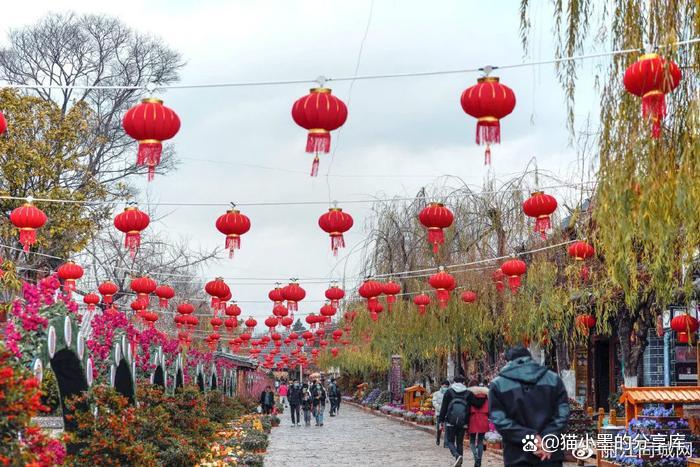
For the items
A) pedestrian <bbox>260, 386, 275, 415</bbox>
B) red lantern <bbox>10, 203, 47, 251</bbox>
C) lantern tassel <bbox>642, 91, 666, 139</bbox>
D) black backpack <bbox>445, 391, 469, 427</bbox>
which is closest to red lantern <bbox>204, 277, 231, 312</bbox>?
red lantern <bbox>10, 203, 47, 251</bbox>

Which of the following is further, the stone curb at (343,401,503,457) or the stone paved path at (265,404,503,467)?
the stone curb at (343,401,503,457)

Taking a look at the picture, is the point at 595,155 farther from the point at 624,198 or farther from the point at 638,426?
the point at 638,426

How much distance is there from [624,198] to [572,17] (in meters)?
1.98

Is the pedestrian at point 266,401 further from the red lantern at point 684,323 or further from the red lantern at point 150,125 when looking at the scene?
the red lantern at point 150,125

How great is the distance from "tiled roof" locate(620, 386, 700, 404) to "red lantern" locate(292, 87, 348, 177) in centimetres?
688

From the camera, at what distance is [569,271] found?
18219 millimetres

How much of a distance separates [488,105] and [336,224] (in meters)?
5.60

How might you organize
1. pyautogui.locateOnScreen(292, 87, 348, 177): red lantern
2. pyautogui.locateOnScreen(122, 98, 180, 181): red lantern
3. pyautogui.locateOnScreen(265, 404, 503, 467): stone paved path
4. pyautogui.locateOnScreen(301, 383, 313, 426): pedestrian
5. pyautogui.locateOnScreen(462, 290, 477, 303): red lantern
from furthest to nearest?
1. pyautogui.locateOnScreen(301, 383, 313, 426): pedestrian
2. pyautogui.locateOnScreen(462, 290, 477, 303): red lantern
3. pyautogui.locateOnScreen(265, 404, 503, 467): stone paved path
4. pyautogui.locateOnScreen(122, 98, 180, 181): red lantern
5. pyautogui.locateOnScreen(292, 87, 348, 177): red lantern

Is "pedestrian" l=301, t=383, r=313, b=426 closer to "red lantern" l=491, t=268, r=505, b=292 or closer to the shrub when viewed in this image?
"red lantern" l=491, t=268, r=505, b=292

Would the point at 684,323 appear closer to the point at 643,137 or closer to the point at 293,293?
the point at 293,293

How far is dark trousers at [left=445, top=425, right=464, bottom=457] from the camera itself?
558 inches

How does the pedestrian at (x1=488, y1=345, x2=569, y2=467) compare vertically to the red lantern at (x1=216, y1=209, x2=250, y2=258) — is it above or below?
below

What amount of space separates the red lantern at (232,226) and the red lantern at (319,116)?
17.2 ft

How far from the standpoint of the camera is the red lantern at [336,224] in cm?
1327
